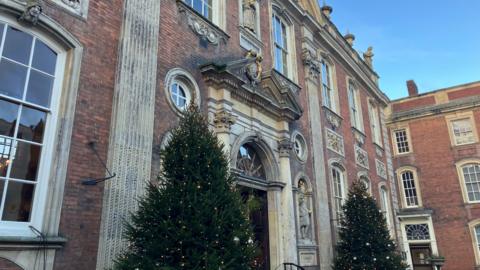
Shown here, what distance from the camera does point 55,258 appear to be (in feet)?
16.8

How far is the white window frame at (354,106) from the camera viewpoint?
1719 cm

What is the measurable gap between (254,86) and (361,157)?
8.41 meters

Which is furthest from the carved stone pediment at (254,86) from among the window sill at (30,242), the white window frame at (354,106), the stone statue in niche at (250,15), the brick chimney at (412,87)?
the brick chimney at (412,87)

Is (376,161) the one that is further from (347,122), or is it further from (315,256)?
(315,256)

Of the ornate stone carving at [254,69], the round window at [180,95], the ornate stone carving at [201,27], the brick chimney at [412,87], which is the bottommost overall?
the round window at [180,95]

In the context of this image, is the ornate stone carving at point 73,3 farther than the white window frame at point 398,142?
No

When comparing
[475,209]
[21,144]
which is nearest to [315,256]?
→ [21,144]

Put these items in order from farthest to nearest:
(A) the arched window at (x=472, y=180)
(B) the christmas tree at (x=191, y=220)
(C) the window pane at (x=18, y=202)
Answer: (A) the arched window at (x=472, y=180)
(C) the window pane at (x=18, y=202)
(B) the christmas tree at (x=191, y=220)

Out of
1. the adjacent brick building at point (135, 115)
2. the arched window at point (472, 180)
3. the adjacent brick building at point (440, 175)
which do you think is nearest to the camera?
the adjacent brick building at point (135, 115)

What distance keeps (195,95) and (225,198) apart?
3.45m

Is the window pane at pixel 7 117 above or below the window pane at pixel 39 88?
below

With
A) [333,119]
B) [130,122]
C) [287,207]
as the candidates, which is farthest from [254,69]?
[333,119]

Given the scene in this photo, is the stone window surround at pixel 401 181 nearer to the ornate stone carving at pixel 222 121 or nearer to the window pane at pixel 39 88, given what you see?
the ornate stone carving at pixel 222 121

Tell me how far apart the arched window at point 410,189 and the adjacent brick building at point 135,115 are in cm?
1201
